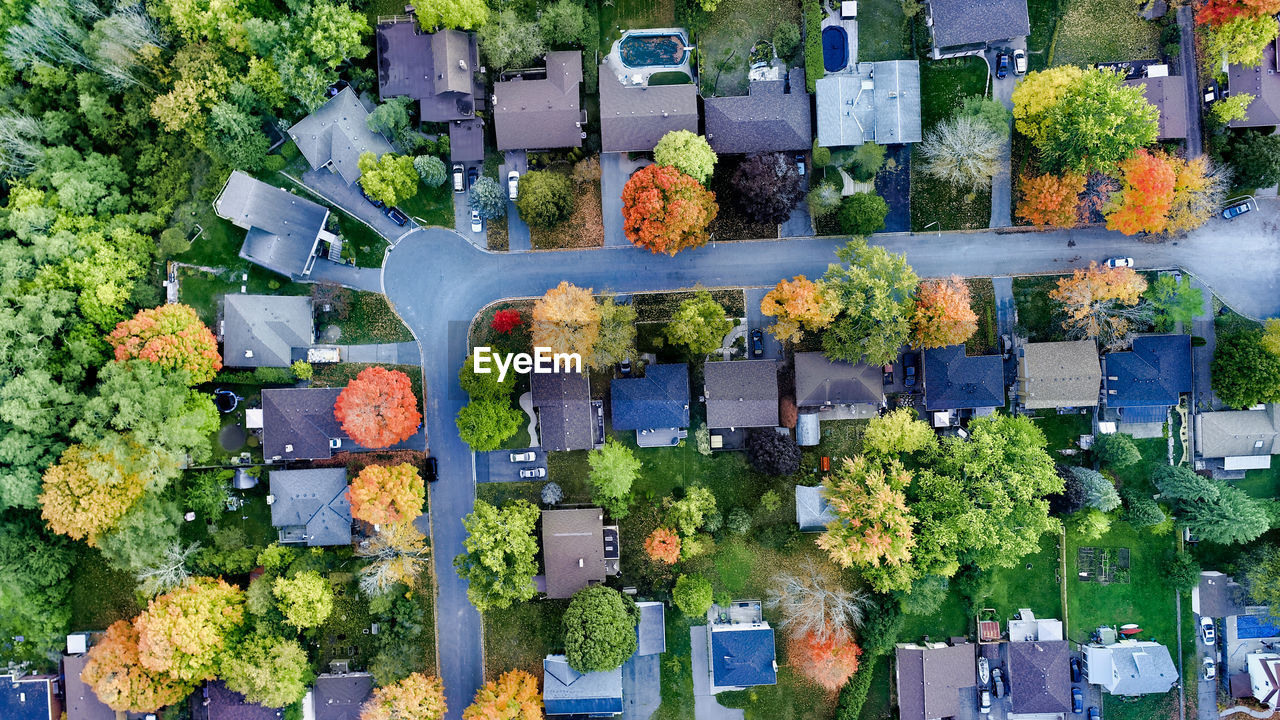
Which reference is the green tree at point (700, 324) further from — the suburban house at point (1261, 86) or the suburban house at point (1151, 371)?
the suburban house at point (1261, 86)

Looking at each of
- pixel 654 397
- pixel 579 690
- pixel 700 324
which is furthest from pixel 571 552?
pixel 700 324

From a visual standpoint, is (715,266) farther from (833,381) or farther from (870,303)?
(833,381)

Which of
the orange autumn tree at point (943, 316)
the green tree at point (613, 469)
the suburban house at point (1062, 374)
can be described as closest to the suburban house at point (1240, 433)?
the suburban house at point (1062, 374)

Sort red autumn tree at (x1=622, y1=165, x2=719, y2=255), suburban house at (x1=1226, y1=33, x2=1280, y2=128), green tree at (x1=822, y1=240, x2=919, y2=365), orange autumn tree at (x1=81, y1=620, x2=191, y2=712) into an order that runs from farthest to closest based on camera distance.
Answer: suburban house at (x1=1226, y1=33, x2=1280, y2=128) < orange autumn tree at (x1=81, y1=620, x2=191, y2=712) < red autumn tree at (x1=622, y1=165, x2=719, y2=255) < green tree at (x1=822, y1=240, x2=919, y2=365)

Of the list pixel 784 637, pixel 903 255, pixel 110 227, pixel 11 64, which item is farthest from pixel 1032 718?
pixel 11 64

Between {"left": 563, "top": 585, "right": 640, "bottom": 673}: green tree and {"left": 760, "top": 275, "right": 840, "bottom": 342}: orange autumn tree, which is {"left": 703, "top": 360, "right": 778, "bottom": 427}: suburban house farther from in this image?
{"left": 563, "top": 585, "right": 640, "bottom": 673}: green tree

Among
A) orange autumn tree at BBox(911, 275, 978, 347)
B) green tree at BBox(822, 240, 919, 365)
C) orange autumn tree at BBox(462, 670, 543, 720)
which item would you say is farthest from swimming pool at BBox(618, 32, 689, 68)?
orange autumn tree at BBox(462, 670, 543, 720)
